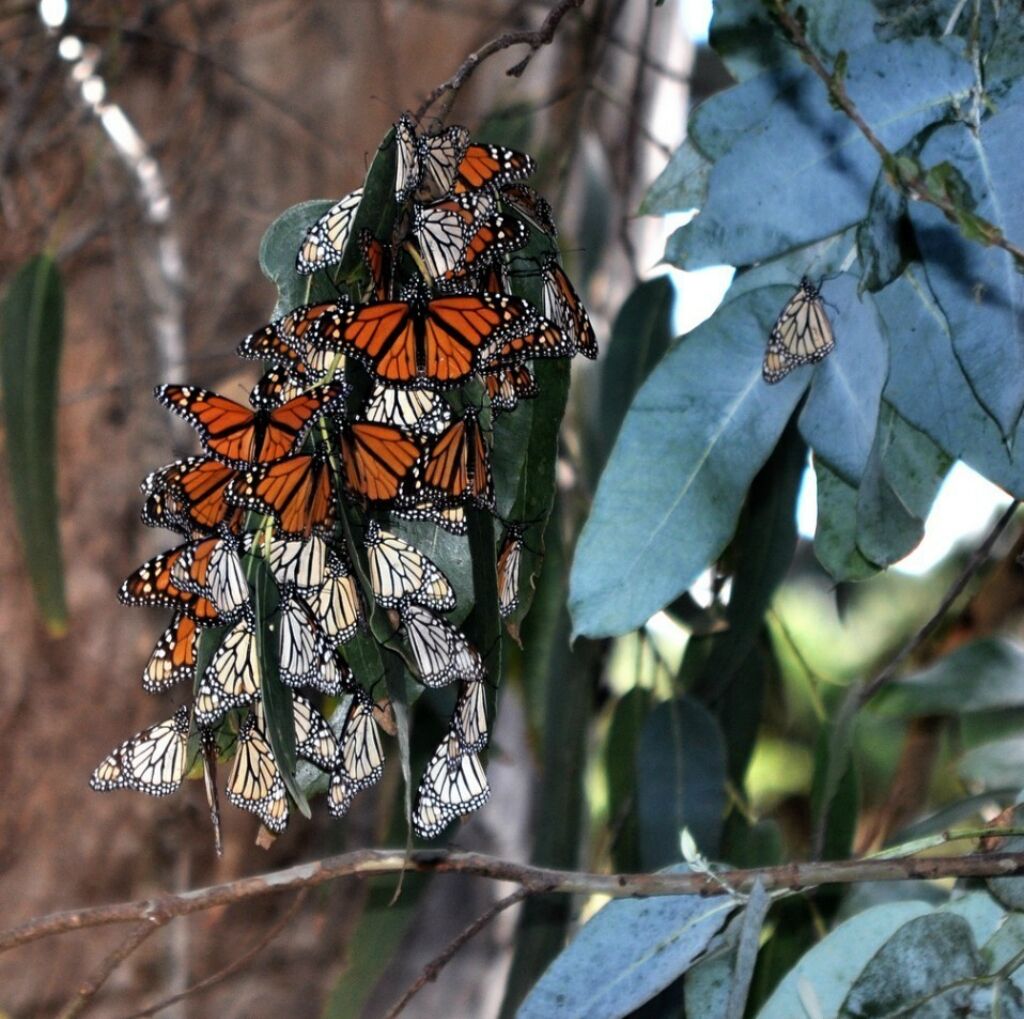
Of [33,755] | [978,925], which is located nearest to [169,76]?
[33,755]

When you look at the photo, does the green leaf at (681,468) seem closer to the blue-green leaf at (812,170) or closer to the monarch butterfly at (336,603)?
the blue-green leaf at (812,170)

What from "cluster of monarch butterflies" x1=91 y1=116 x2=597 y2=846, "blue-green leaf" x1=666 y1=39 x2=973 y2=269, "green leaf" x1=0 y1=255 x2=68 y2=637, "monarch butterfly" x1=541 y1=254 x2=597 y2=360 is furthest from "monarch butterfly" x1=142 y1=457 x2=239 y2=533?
"green leaf" x1=0 y1=255 x2=68 y2=637

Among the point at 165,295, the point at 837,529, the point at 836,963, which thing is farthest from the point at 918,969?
the point at 165,295

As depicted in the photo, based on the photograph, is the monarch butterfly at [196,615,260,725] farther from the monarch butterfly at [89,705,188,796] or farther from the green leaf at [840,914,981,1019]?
the green leaf at [840,914,981,1019]

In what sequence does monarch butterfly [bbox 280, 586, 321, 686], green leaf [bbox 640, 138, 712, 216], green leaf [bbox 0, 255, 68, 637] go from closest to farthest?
1. monarch butterfly [bbox 280, 586, 321, 686]
2. green leaf [bbox 640, 138, 712, 216]
3. green leaf [bbox 0, 255, 68, 637]

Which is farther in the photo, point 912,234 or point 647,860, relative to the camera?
point 647,860

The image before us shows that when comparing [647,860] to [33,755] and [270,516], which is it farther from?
[33,755]
